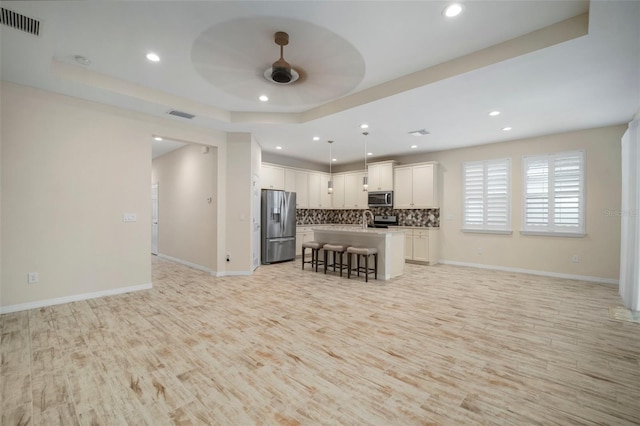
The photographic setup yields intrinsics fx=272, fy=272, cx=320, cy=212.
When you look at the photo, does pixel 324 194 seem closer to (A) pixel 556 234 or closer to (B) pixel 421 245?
(B) pixel 421 245

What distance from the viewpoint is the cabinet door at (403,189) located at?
7.07 m

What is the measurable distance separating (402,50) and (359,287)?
3.44 metres

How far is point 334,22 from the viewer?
96.7 inches

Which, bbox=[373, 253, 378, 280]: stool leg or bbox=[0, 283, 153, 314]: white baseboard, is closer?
bbox=[0, 283, 153, 314]: white baseboard

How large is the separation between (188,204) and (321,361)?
5170 mm

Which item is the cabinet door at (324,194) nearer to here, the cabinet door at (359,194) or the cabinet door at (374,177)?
the cabinet door at (359,194)

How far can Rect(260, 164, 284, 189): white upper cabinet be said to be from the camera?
6926mm

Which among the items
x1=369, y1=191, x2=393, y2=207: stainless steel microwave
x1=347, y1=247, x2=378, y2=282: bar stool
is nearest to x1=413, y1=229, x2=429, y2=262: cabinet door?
x1=369, y1=191, x2=393, y2=207: stainless steel microwave

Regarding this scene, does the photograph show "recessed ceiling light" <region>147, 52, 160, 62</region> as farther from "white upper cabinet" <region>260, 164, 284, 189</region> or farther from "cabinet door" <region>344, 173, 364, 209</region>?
"cabinet door" <region>344, 173, 364, 209</region>

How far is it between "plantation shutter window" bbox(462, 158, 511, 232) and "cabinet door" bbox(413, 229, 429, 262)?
0.93 metres

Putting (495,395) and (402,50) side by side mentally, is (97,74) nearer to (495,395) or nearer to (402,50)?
(402,50)

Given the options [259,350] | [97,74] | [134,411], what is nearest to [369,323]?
[259,350]

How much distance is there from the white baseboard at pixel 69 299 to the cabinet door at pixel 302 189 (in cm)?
427

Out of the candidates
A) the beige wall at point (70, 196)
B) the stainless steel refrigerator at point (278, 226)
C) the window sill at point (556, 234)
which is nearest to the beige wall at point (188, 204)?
the beige wall at point (70, 196)
